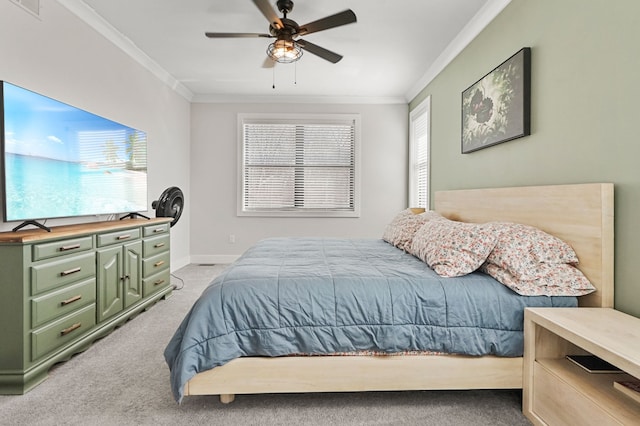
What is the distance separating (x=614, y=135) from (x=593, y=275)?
68cm

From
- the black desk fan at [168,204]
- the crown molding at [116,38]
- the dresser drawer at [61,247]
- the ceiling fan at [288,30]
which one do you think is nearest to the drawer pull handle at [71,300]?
the dresser drawer at [61,247]

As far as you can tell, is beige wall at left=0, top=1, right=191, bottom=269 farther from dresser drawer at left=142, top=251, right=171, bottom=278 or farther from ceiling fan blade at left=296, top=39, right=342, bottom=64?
ceiling fan blade at left=296, top=39, right=342, bottom=64

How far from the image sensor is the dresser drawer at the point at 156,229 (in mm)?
3064

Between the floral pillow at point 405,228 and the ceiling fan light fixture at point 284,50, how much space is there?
1714 millimetres

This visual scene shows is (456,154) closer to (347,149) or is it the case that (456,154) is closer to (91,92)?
(347,149)

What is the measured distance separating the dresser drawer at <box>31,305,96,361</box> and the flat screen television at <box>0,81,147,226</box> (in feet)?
2.21

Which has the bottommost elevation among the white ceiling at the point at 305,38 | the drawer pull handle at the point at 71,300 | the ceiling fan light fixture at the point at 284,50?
the drawer pull handle at the point at 71,300

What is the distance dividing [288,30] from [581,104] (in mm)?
1980

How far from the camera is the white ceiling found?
274 centimetres

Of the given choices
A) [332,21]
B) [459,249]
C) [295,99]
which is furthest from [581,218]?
[295,99]

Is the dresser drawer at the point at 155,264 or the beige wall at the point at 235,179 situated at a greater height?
the beige wall at the point at 235,179

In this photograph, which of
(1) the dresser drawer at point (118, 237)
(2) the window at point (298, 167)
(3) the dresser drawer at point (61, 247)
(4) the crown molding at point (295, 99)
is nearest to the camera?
(3) the dresser drawer at point (61, 247)

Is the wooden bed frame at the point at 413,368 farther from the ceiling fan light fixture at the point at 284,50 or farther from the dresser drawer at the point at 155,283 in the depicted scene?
the ceiling fan light fixture at the point at 284,50

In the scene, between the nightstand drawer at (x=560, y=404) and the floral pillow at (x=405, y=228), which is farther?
the floral pillow at (x=405, y=228)
